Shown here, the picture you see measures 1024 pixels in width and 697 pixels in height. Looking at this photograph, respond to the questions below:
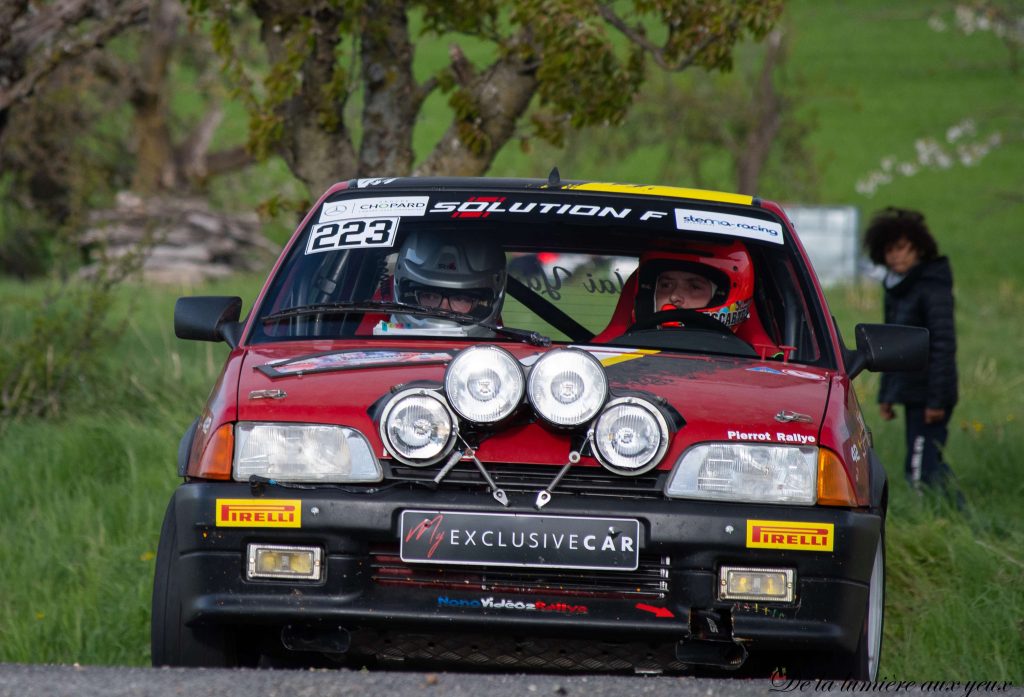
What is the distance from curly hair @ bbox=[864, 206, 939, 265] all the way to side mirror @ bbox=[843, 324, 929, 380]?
137 inches

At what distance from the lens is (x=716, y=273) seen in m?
5.20

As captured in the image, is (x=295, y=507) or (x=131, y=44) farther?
(x=131, y=44)

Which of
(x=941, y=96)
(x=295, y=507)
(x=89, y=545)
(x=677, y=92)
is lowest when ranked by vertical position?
(x=89, y=545)

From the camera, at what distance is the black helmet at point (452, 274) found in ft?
16.1

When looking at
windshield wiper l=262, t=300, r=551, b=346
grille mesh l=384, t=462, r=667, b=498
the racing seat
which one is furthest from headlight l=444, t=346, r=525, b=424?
the racing seat

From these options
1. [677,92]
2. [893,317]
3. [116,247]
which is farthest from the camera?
[677,92]

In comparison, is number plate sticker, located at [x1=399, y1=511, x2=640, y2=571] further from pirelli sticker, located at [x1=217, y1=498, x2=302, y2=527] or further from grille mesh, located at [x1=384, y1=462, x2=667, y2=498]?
pirelli sticker, located at [x1=217, y1=498, x2=302, y2=527]

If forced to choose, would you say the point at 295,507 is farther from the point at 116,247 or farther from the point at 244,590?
the point at 116,247

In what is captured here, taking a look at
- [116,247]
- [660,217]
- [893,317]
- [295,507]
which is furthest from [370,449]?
[116,247]

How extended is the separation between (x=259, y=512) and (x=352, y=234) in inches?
60.1

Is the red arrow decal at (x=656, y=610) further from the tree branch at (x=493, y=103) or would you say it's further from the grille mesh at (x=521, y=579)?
the tree branch at (x=493, y=103)

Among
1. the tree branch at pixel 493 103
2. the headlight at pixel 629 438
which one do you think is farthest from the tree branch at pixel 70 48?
the headlight at pixel 629 438

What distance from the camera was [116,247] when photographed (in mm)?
23250

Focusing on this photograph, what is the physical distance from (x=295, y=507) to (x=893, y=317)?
17.8 ft
